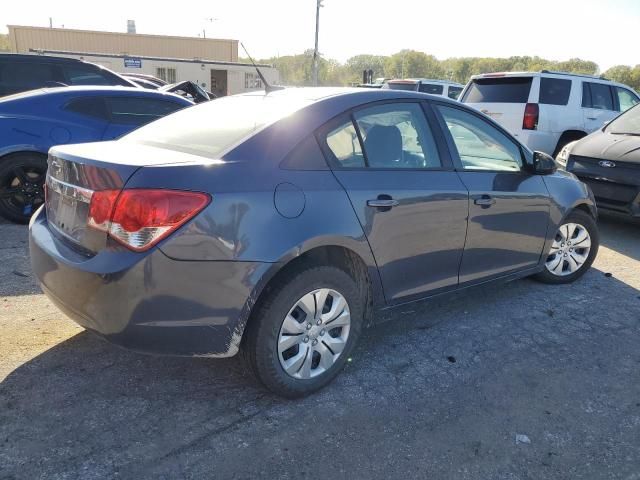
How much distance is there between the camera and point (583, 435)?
2.64 m

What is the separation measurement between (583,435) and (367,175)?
1704 millimetres

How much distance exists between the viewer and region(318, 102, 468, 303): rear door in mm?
2895

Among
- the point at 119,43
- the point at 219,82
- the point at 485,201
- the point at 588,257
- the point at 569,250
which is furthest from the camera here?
the point at 119,43

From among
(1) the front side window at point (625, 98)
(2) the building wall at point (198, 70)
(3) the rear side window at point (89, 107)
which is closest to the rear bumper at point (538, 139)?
(1) the front side window at point (625, 98)

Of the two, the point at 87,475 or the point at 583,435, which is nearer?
the point at 87,475

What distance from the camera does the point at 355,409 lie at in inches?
109

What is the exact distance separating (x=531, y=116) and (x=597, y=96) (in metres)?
1.86

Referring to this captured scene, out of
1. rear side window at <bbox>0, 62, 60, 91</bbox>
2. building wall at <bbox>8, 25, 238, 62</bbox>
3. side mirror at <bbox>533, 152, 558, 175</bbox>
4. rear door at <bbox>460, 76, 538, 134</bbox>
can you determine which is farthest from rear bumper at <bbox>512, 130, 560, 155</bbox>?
building wall at <bbox>8, 25, 238, 62</bbox>

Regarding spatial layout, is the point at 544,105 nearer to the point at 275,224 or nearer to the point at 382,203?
the point at 382,203

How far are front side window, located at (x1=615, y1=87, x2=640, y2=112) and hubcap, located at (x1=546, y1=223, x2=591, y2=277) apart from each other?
6901 mm

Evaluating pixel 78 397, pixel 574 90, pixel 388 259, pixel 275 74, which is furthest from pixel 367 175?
pixel 275 74

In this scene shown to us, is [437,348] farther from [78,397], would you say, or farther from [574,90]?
[574,90]

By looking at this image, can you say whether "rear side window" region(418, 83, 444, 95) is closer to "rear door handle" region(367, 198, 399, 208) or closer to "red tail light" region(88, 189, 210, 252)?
"rear door handle" region(367, 198, 399, 208)

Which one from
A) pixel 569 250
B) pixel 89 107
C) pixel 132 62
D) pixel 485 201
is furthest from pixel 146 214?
pixel 132 62
